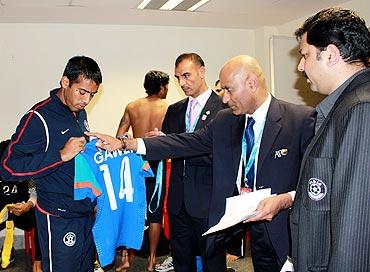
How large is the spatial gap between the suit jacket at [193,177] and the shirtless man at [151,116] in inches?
38.8

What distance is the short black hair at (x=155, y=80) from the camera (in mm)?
4059

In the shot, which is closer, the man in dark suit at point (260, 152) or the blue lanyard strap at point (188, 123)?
the man in dark suit at point (260, 152)

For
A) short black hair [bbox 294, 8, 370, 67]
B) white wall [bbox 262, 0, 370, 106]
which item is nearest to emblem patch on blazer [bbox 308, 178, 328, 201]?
short black hair [bbox 294, 8, 370, 67]

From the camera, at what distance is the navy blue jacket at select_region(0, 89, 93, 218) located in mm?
2051

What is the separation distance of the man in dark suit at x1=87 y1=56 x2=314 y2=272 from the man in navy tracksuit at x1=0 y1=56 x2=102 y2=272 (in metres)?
0.27

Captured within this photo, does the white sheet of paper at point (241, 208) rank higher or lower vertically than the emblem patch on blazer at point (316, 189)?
lower

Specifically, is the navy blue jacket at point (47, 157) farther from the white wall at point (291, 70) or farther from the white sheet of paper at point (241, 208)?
the white wall at point (291, 70)

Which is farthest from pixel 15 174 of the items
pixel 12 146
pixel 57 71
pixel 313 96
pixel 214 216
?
pixel 313 96

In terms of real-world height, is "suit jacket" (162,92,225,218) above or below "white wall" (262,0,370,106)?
below

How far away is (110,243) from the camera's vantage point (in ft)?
7.80

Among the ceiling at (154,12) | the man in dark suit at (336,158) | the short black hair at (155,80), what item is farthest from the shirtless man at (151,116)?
the man in dark suit at (336,158)

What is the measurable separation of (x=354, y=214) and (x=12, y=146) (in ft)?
5.55

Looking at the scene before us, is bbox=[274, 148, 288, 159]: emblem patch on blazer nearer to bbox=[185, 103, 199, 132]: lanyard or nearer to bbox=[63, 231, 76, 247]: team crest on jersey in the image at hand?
bbox=[185, 103, 199, 132]: lanyard

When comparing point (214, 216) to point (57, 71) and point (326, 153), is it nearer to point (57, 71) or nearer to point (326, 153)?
point (326, 153)
